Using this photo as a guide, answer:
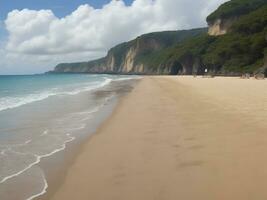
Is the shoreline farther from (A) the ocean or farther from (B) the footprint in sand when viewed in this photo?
(B) the footprint in sand

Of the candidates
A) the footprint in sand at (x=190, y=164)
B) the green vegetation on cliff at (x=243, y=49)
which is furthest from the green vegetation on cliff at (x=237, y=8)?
the footprint in sand at (x=190, y=164)

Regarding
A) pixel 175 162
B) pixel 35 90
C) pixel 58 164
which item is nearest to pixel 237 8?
pixel 35 90

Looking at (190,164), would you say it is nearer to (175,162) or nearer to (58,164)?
(175,162)

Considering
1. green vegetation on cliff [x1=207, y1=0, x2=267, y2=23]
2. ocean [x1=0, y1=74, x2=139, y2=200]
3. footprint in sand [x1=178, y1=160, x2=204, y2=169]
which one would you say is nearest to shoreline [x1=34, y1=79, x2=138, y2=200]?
ocean [x1=0, y1=74, x2=139, y2=200]

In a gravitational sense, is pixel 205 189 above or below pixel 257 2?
below

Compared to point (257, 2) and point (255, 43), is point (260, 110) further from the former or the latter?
point (257, 2)

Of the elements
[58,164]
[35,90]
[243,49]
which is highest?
[243,49]

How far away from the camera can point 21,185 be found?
23.9ft

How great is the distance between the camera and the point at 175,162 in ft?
26.7

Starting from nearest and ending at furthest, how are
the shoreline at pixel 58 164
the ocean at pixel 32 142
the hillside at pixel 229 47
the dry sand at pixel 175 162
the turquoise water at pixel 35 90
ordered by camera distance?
the dry sand at pixel 175 162 < the shoreline at pixel 58 164 < the ocean at pixel 32 142 < the turquoise water at pixel 35 90 < the hillside at pixel 229 47

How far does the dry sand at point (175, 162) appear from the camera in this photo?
6375 millimetres

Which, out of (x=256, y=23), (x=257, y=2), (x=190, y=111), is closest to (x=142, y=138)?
(x=190, y=111)

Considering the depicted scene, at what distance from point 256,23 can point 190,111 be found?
68.7m

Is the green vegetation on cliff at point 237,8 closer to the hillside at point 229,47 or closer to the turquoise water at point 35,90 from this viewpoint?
the hillside at point 229,47
